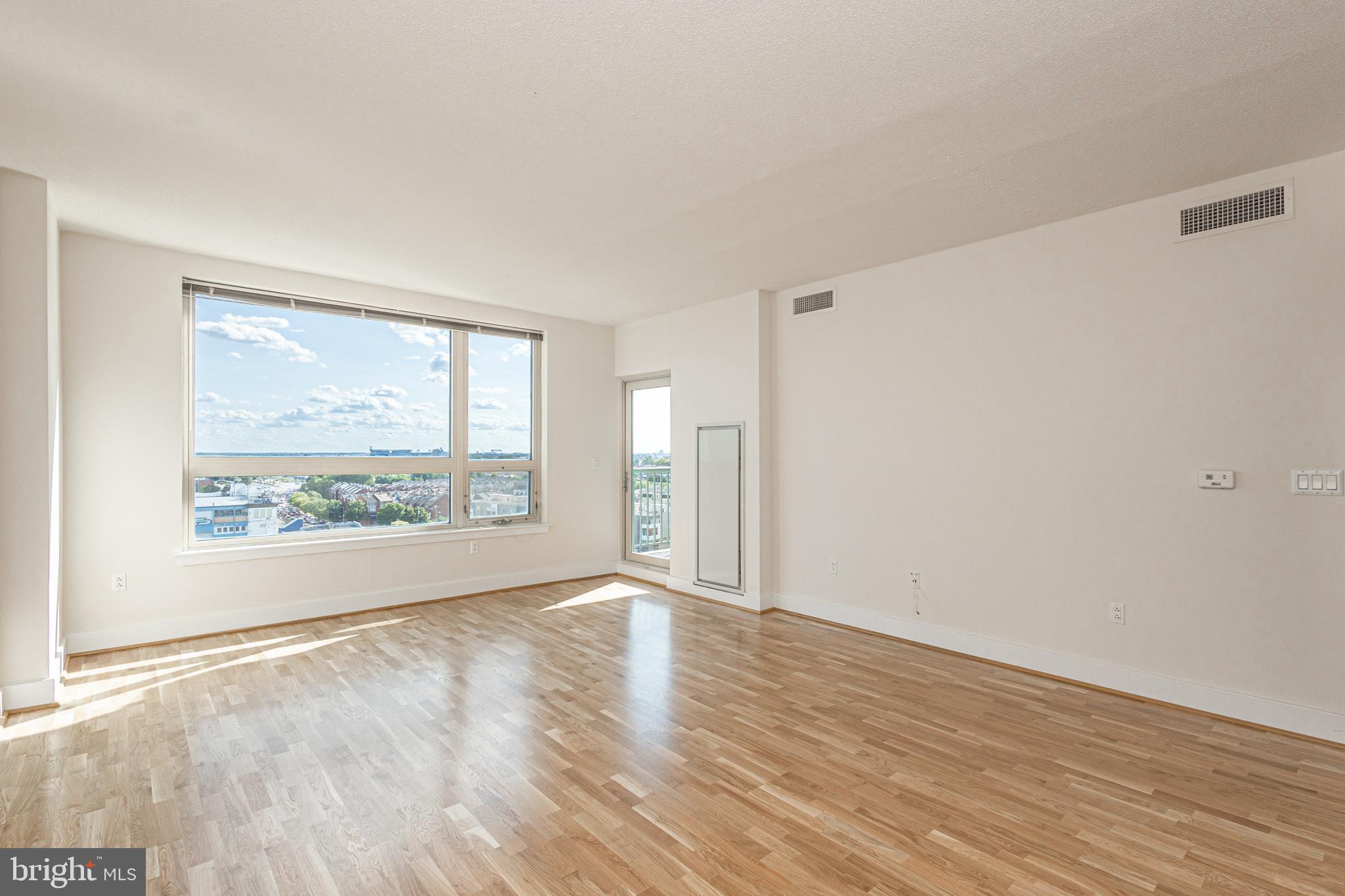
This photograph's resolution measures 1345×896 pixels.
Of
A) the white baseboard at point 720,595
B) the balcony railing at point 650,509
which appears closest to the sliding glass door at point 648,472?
the balcony railing at point 650,509

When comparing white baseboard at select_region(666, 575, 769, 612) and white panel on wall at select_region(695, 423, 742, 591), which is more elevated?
white panel on wall at select_region(695, 423, 742, 591)

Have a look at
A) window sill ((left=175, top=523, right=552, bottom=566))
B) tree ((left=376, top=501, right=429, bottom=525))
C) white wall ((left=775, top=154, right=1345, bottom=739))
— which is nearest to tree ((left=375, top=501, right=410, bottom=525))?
tree ((left=376, top=501, right=429, bottom=525))

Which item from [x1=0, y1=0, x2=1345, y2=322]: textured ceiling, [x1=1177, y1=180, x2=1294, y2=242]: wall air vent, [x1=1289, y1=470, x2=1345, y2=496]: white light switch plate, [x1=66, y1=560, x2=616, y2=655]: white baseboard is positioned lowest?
[x1=66, y1=560, x2=616, y2=655]: white baseboard

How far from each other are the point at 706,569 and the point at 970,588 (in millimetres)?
2358

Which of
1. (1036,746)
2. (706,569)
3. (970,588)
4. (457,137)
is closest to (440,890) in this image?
(1036,746)

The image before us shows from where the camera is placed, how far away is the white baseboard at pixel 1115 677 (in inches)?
115

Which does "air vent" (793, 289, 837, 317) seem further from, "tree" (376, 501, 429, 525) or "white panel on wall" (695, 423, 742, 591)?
"tree" (376, 501, 429, 525)

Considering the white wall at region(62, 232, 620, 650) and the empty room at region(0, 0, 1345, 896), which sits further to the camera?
the white wall at region(62, 232, 620, 650)

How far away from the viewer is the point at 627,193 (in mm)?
3334

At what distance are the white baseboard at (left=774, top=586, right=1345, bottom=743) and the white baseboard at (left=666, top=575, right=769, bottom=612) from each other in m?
0.60

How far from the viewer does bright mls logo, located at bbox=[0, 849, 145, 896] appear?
1.89 m

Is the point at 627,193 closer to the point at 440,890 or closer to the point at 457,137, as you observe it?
the point at 457,137

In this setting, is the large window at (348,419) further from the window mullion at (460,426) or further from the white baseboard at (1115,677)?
the white baseboard at (1115,677)

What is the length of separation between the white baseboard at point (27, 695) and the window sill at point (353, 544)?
1218 mm
